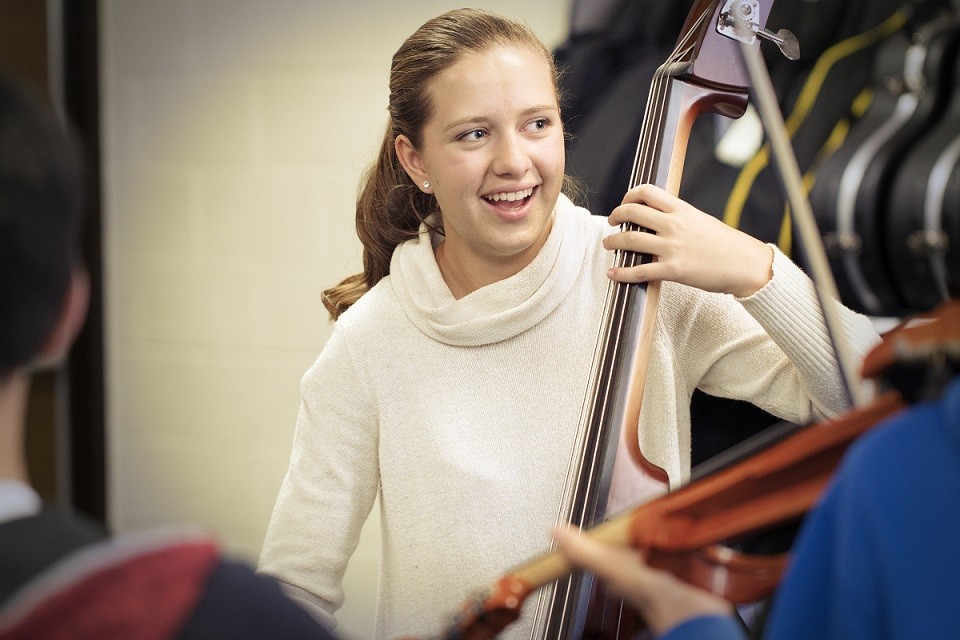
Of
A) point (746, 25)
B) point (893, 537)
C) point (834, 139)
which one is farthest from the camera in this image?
point (834, 139)

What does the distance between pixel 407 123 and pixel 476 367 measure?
0.27 metres

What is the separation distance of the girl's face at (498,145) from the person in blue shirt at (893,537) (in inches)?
23.1

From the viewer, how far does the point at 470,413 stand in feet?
3.48

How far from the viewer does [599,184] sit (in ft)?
4.41

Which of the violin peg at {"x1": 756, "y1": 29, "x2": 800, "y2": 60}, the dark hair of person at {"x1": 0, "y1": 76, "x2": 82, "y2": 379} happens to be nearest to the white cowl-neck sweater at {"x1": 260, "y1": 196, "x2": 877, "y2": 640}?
the violin peg at {"x1": 756, "y1": 29, "x2": 800, "y2": 60}

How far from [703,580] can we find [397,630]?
59 cm

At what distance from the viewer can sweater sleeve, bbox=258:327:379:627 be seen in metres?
1.06

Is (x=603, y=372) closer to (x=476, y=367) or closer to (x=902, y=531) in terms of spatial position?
(x=476, y=367)

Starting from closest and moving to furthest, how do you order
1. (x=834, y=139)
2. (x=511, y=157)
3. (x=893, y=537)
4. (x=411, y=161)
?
(x=893, y=537) < (x=511, y=157) < (x=411, y=161) < (x=834, y=139)

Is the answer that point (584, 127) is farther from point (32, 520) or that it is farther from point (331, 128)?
point (32, 520)

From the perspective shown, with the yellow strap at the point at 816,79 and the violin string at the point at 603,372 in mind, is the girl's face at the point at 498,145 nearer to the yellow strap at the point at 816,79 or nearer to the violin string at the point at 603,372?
the violin string at the point at 603,372

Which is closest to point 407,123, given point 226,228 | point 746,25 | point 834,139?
point 746,25

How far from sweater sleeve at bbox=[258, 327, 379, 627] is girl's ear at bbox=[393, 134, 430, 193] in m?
0.19

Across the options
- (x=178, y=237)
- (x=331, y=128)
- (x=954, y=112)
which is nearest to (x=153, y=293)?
(x=178, y=237)
